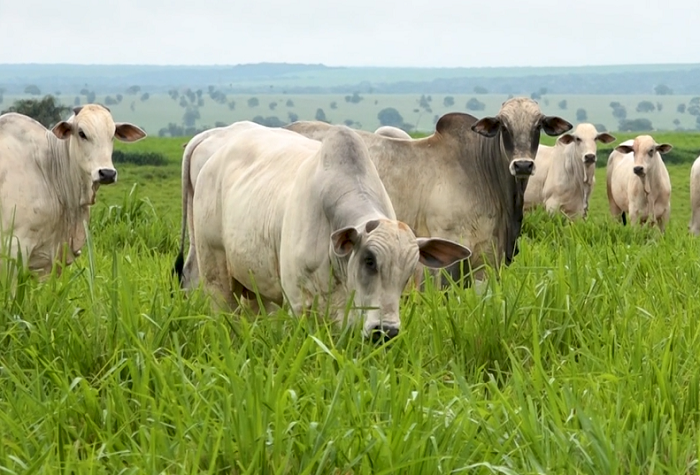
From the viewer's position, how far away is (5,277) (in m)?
4.45

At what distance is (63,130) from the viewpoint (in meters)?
7.39

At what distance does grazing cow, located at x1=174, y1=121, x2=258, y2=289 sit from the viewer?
703 cm

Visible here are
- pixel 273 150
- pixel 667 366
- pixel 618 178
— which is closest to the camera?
pixel 667 366

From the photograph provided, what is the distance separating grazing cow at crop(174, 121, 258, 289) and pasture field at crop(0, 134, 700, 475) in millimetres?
1798

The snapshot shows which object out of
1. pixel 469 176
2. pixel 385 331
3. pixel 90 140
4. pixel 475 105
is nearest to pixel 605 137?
pixel 469 176

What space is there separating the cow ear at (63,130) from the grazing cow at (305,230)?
53.2 inches

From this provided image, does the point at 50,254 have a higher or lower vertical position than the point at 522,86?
higher

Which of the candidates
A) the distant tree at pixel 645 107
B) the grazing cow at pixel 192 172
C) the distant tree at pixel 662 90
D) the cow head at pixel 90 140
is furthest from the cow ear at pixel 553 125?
the distant tree at pixel 662 90

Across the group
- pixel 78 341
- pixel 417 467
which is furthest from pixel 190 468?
pixel 78 341

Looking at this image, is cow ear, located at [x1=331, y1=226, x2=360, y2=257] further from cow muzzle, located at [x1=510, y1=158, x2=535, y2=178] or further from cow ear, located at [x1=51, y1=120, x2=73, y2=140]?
cow ear, located at [x1=51, y1=120, x2=73, y2=140]

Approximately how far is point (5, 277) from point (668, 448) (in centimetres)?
244

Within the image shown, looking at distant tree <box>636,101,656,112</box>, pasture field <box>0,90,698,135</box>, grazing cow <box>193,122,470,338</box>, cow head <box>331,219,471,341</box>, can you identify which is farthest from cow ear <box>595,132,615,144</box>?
distant tree <box>636,101,656,112</box>

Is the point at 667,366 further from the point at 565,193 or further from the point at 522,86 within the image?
the point at 522,86

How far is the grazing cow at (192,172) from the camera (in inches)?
277
